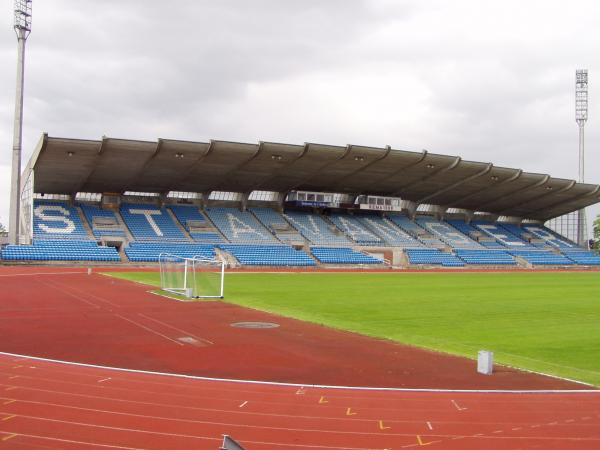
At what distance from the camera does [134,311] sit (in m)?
21.8

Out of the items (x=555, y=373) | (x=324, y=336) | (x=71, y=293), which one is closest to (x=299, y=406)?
(x=555, y=373)

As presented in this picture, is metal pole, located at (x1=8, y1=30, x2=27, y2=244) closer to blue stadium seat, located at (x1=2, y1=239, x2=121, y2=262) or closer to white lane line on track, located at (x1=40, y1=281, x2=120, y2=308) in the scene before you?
blue stadium seat, located at (x1=2, y1=239, x2=121, y2=262)

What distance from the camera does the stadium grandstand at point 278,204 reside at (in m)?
51.9

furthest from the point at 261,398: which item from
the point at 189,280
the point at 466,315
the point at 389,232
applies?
the point at 389,232

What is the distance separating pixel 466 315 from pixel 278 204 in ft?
160

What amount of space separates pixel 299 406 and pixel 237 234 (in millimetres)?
53907

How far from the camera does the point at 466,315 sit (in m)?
22.8

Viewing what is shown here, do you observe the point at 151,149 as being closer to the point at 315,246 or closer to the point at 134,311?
the point at 315,246

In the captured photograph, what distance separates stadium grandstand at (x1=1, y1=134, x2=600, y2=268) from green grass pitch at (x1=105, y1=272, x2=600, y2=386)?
18.7 metres

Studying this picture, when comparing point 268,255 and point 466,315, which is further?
point 268,255

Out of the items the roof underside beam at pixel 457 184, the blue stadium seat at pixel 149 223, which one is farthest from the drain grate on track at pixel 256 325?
the roof underside beam at pixel 457 184

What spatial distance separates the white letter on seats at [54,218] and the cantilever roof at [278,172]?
173 cm

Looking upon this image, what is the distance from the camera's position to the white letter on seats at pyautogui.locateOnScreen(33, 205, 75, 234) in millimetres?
55219

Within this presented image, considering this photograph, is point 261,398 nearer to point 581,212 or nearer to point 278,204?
point 278,204
